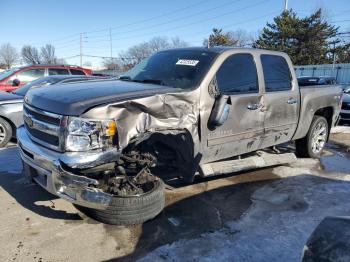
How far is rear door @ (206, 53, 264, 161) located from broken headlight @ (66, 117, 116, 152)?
141 cm

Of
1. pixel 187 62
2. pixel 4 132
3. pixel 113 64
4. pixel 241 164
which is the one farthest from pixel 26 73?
pixel 113 64

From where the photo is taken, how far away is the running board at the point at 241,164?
4652 mm

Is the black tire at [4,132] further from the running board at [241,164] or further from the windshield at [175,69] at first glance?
the running board at [241,164]

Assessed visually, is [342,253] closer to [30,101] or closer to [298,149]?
[30,101]

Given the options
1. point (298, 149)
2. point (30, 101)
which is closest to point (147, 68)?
point (30, 101)

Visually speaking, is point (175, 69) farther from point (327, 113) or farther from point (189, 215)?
point (327, 113)

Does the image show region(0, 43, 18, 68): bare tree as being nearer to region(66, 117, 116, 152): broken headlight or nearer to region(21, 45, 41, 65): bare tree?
region(21, 45, 41, 65): bare tree

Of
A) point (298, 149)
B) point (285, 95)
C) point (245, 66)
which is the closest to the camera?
point (245, 66)

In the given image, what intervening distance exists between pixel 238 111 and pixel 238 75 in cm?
53

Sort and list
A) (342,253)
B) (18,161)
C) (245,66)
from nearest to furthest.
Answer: (342,253) → (245,66) → (18,161)

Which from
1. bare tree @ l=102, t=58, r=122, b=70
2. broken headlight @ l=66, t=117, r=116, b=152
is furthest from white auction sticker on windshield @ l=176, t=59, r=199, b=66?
bare tree @ l=102, t=58, r=122, b=70

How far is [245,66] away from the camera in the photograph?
5156 mm

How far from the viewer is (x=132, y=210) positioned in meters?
3.80

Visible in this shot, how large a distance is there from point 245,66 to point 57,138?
9.13ft
